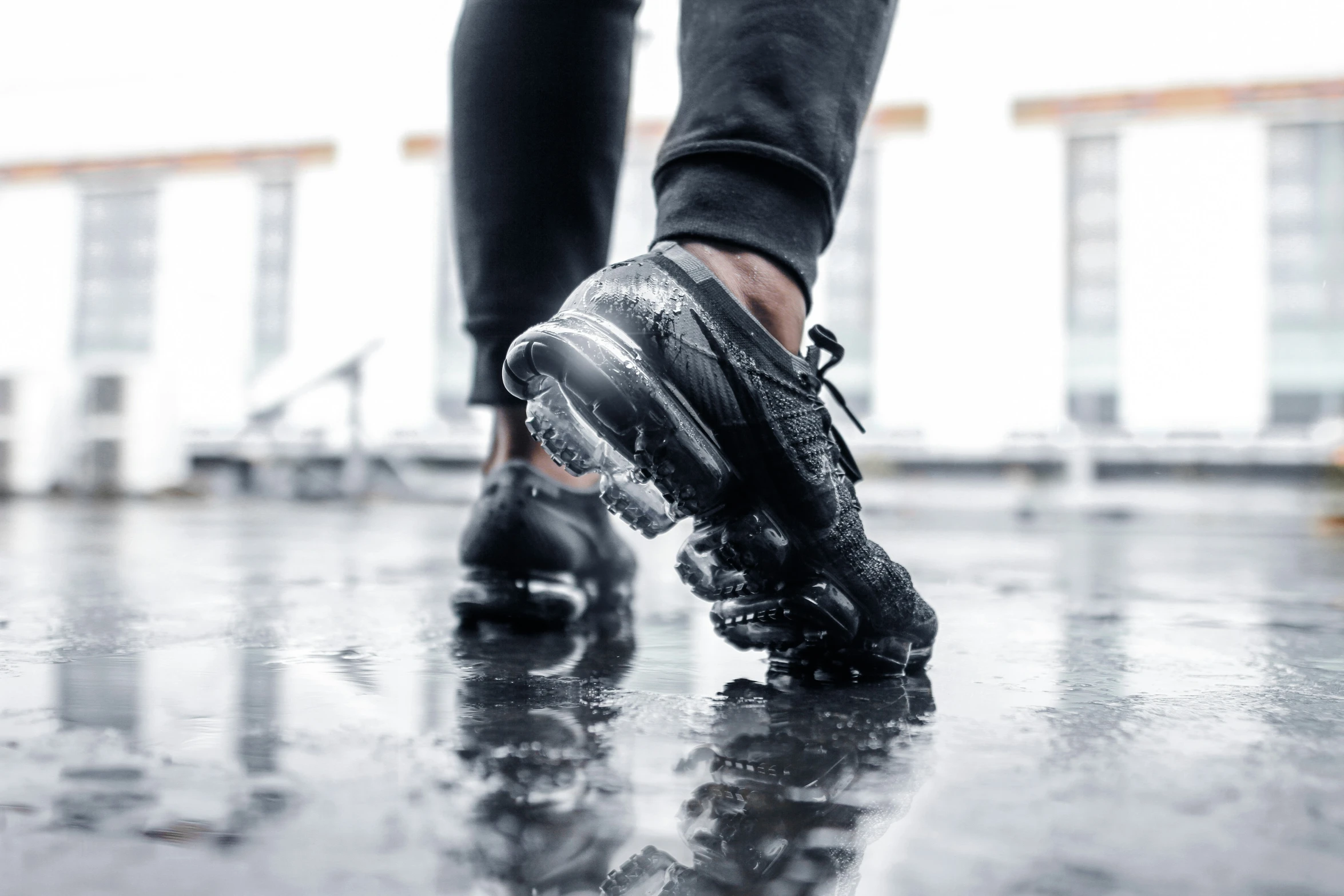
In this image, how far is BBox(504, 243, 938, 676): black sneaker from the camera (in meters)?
0.52

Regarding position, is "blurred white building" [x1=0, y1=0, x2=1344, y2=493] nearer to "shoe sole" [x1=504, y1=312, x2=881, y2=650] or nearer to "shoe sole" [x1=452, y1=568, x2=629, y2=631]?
"shoe sole" [x1=452, y1=568, x2=629, y2=631]

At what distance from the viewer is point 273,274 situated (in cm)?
780

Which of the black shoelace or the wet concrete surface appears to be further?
the black shoelace

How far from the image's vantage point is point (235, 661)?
0.59 meters

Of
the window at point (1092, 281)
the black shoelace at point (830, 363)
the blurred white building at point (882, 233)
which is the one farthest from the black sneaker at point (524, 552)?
the window at point (1092, 281)

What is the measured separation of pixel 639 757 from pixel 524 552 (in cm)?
38

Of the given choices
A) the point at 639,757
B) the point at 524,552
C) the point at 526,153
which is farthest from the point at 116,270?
the point at 639,757

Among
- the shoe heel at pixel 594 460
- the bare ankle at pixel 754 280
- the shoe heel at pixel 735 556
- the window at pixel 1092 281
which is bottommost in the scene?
the shoe heel at pixel 735 556

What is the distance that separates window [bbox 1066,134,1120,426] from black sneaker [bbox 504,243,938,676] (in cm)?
650

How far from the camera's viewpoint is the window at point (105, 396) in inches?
217

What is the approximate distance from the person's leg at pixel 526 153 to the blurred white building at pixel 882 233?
4588mm

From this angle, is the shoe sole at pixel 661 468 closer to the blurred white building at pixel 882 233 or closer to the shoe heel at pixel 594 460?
the shoe heel at pixel 594 460

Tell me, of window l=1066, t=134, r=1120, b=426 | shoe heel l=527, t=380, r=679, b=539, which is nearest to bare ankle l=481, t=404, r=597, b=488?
shoe heel l=527, t=380, r=679, b=539

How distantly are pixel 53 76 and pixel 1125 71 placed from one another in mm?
7985
